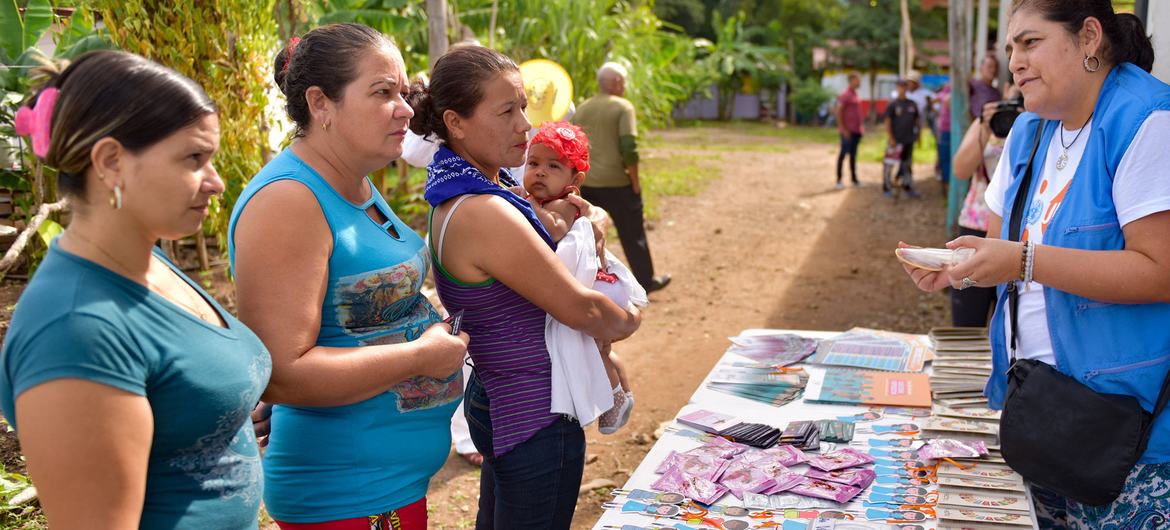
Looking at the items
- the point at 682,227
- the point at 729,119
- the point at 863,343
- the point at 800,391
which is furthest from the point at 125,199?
the point at 729,119

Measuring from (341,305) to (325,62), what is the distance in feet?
1.52

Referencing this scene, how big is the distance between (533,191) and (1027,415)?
1345 millimetres

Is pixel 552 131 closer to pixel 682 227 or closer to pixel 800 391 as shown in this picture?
pixel 800 391

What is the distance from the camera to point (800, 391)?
2.85m

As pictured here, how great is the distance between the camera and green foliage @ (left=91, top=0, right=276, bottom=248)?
177 inches

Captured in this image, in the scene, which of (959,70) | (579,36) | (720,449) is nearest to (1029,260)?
(720,449)

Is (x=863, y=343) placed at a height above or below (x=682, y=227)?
above

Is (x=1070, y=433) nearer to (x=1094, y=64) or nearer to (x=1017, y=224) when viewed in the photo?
(x=1017, y=224)

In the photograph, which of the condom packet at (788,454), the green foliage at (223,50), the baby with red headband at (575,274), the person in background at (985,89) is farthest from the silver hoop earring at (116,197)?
the person in background at (985,89)

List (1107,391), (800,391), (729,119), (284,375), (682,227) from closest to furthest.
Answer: (284,375) → (1107,391) → (800,391) → (682,227) → (729,119)

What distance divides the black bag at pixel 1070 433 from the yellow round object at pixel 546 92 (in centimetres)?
300

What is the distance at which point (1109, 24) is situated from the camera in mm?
1925

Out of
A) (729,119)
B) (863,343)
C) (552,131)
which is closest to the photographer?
(552,131)

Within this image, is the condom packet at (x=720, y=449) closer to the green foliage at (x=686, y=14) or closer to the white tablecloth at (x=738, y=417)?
the white tablecloth at (x=738, y=417)
